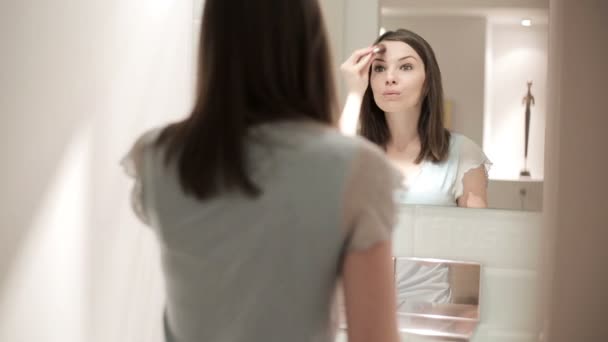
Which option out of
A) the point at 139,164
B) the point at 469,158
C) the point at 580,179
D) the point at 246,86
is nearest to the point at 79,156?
the point at 139,164

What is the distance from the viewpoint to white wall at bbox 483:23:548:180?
1433mm

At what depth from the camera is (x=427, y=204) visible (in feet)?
4.96

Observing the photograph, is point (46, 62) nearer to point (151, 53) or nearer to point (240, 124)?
point (151, 53)

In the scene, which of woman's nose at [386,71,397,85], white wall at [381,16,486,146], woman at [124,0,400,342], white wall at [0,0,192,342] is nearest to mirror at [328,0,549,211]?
white wall at [381,16,486,146]

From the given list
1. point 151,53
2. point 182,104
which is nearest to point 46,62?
point 151,53

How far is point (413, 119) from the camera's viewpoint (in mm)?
1476

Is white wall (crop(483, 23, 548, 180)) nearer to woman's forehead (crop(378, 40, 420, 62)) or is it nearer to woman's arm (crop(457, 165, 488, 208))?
woman's arm (crop(457, 165, 488, 208))

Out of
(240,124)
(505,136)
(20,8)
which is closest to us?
(240,124)

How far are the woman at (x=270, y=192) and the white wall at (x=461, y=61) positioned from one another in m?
0.77

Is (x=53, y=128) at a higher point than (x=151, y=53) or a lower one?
lower

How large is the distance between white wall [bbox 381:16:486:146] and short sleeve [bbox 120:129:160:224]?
864mm

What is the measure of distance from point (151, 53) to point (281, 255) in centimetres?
92

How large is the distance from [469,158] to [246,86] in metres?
0.87

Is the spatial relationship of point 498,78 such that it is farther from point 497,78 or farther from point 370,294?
point 370,294
